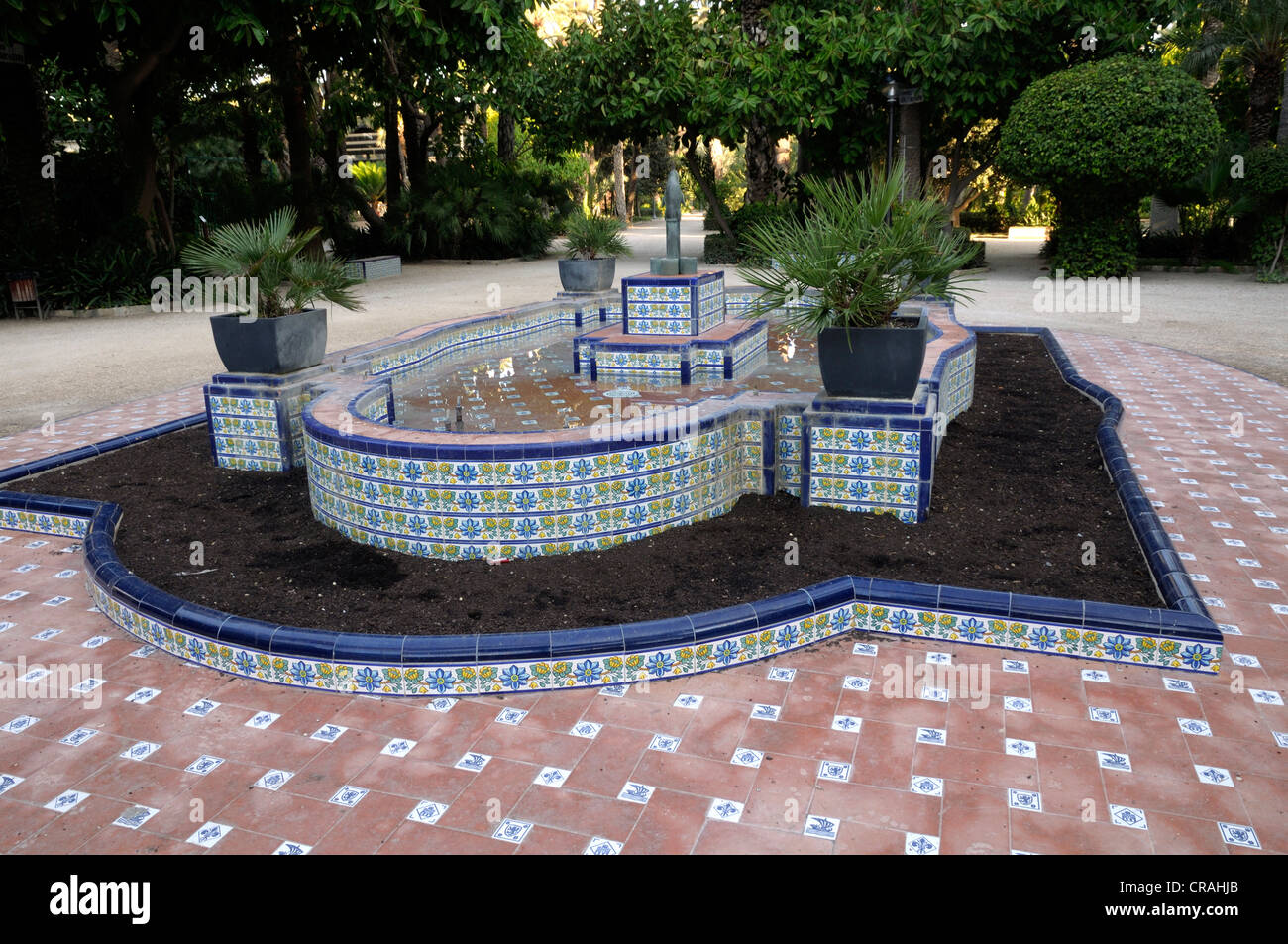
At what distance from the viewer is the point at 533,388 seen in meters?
8.29

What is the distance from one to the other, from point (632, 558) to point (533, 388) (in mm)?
3534

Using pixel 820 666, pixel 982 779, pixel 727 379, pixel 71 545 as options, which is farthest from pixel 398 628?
pixel 727 379

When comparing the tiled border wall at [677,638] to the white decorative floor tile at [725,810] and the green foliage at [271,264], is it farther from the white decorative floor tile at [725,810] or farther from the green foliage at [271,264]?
the green foliage at [271,264]

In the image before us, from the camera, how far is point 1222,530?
5543 millimetres

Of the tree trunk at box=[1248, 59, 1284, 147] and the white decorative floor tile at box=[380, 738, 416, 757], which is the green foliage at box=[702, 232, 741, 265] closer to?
the tree trunk at box=[1248, 59, 1284, 147]

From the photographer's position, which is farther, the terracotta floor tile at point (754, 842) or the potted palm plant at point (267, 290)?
the potted palm plant at point (267, 290)

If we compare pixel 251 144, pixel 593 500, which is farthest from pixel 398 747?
pixel 251 144

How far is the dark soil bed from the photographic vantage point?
455 cm

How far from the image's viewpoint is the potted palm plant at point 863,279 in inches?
207

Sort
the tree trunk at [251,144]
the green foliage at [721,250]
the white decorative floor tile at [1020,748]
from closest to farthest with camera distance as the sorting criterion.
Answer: the white decorative floor tile at [1020,748] < the green foliage at [721,250] < the tree trunk at [251,144]

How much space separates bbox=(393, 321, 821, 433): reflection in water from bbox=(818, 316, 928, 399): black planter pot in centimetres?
120

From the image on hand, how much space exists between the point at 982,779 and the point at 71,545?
5358 mm

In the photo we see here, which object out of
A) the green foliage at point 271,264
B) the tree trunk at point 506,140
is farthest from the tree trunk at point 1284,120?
the tree trunk at point 506,140

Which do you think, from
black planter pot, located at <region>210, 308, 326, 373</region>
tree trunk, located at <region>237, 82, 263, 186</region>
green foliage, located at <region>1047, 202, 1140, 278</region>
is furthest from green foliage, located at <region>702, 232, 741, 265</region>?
black planter pot, located at <region>210, 308, 326, 373</region>
